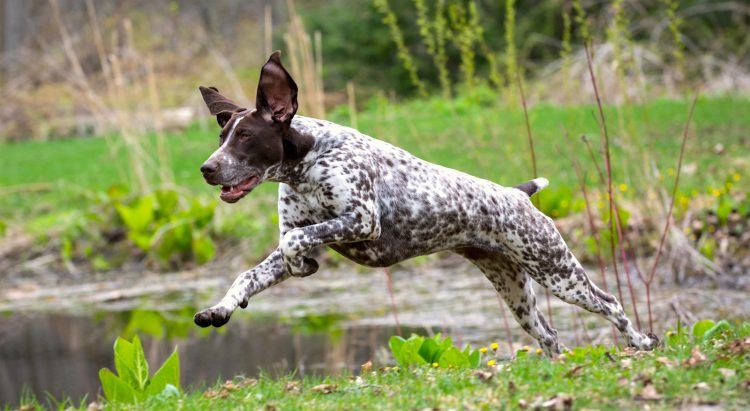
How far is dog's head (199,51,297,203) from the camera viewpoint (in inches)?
211

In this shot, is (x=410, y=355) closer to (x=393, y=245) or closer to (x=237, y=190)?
(x=393, y=245)

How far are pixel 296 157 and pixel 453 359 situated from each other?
1.63m

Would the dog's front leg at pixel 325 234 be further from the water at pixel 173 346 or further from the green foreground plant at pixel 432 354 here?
the water at pixel 173 346

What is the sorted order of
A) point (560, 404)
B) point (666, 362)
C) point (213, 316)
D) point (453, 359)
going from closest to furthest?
point (560, 404)
point (213, 316)
point (666, 362)
point (453, 359)

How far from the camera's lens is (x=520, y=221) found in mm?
6090

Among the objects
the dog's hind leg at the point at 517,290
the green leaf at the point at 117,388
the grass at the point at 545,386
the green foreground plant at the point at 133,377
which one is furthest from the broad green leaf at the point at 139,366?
the dog's hind leg at the point at 517,290

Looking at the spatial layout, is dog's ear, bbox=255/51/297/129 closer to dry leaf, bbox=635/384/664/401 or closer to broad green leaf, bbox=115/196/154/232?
dry leaf, bbox=635/384/664/401

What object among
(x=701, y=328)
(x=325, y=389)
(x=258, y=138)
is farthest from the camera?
(x=701, y=328)

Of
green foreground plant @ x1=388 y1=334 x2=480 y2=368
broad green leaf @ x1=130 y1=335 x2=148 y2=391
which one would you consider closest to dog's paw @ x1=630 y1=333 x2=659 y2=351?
green foreground plant @ x1=388 y1=334 x2=480 y2=368

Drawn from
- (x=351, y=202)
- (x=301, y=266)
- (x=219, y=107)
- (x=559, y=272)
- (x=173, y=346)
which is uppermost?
(x=219, y=107)

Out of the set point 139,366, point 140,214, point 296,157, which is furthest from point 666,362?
point 140,214

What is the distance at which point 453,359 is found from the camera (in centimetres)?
640

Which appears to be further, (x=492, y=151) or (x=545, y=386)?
(x=492, y=151)

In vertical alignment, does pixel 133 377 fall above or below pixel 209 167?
below
